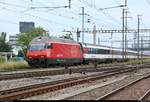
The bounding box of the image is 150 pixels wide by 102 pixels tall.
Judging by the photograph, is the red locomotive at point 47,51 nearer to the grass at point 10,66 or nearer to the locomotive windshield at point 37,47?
the locomotive windshield at point 37,47

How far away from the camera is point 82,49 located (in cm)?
5559

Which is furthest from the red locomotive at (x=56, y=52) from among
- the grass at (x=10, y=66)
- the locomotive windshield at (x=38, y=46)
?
the grass at (x=10, y=66)

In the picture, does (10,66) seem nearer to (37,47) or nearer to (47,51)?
(37,47)

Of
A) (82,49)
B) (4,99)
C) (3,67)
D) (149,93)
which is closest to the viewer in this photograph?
(4,99)

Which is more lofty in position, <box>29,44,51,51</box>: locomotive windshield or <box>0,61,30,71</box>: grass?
<box>29,44,51,51</box>: locomotive windshield

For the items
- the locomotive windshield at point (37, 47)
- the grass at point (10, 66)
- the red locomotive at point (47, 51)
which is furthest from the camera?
the locomotive windshield at point (37, 47)

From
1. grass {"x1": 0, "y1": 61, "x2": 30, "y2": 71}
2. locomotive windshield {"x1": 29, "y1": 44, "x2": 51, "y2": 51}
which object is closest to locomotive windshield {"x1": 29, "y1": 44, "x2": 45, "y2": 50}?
locomotive windshield {"x1": 29, "y1": 44, "x2": 51, "y2": 51}

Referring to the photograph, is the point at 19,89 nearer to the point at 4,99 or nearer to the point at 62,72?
the point at 4,99

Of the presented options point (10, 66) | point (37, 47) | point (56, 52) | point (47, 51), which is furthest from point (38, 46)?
point (10, 66)

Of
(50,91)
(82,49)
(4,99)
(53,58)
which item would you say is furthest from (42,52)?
(4,99)

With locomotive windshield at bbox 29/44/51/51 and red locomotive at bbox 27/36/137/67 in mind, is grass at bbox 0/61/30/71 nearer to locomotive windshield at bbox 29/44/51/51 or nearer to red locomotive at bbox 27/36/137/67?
red locomotive at bbox 27/36/137/67

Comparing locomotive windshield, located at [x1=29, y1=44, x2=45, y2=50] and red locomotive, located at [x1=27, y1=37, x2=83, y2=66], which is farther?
locomotive windshield, located at [x1=29, y1=44, x2=45, y2=50]

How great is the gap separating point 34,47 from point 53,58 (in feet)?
7.61

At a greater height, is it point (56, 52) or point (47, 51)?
point (47, 51)
